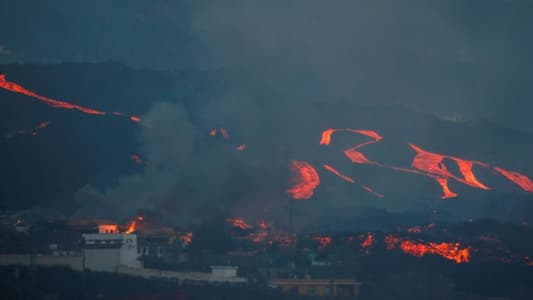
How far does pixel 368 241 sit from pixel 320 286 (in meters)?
4.84

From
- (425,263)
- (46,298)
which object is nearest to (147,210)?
(425,263)

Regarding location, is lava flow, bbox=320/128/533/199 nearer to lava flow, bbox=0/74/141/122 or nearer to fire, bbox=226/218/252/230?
fire, bbox=226/218/252/230

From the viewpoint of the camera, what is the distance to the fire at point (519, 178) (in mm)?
43344

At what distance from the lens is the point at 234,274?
27.5m

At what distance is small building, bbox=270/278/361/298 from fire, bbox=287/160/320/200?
308 inches

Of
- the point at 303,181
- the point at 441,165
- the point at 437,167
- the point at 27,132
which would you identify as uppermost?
the point at 27,132

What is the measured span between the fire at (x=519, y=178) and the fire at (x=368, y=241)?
471 inches

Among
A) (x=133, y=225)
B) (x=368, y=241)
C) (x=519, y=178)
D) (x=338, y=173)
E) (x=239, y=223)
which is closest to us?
(x=133, y=225)

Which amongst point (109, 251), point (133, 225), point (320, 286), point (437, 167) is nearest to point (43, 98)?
point (133, 225)

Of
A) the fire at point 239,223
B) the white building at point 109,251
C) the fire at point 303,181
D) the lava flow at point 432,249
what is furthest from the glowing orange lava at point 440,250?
the white building at point 109,251

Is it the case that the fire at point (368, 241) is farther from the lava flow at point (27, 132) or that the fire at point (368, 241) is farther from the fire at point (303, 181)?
the lava flow at point (27, 132)

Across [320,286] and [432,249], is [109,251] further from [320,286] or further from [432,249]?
[432,249]

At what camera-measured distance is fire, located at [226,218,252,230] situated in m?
33.2

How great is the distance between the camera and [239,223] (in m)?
33.5
